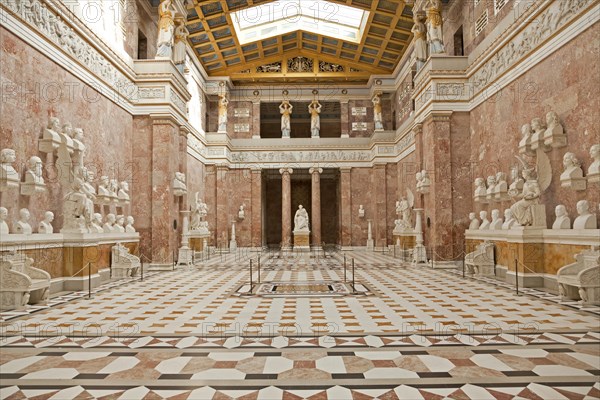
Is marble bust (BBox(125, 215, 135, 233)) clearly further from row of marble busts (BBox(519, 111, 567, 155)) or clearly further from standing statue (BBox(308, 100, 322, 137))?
standing statue (BBox(308, 100, 322, 137))

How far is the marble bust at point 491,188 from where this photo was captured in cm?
1309

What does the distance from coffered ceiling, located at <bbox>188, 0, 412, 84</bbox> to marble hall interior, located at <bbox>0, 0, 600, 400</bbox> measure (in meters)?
0.22

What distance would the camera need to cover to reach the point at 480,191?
550 inches

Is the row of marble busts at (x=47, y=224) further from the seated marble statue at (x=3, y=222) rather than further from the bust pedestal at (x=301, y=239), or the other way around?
the bust pedestal at (x=301, y=239)

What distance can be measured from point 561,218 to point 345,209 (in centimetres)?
1935

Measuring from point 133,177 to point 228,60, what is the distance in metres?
13.7

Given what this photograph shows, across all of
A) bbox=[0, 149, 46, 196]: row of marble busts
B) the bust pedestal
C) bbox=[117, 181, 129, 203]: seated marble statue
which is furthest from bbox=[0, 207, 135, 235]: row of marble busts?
the bust pedestal

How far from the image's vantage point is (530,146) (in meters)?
10.9

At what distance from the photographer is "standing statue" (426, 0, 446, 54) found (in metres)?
16.2

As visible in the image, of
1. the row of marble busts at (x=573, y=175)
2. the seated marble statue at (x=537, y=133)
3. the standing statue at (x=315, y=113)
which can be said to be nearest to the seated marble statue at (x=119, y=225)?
the seated marble statue at (x=537, y=133)

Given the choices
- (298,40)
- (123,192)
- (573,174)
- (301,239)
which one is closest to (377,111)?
(298,40)

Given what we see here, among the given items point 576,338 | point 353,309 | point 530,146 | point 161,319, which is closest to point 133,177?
point 161,319

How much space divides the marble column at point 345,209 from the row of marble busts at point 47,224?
16133 mm

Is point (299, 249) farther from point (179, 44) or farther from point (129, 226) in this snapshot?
point (179, 44)
